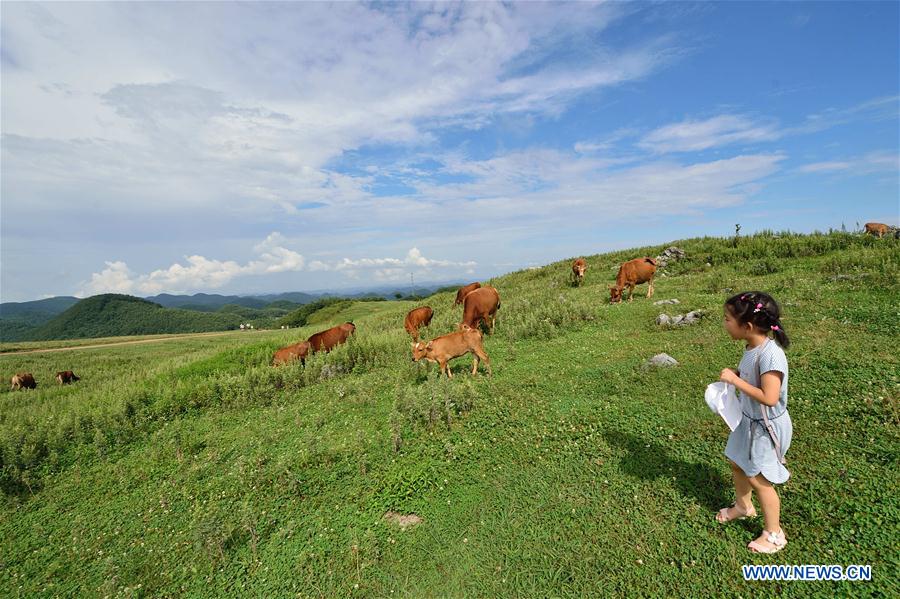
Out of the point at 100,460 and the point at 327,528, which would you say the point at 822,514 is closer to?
the point at 327,528

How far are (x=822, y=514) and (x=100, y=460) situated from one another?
13.7m

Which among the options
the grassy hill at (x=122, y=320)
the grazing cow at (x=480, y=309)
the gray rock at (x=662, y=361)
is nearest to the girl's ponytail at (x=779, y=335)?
the gray rock at (x=662, y=361)

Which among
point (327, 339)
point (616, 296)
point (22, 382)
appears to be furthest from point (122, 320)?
point (616, 296)

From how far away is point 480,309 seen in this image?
1541cm

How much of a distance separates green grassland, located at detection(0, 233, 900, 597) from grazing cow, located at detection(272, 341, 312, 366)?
262 cm

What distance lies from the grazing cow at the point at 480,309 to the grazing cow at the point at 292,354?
673cm

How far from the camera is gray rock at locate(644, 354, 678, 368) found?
330 inches

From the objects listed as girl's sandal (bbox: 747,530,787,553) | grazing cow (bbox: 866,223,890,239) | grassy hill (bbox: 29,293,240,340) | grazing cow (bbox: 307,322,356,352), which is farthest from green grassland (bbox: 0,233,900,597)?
grassy hill (bbox: 29,293,240,340)

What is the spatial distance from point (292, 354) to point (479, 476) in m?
11.5

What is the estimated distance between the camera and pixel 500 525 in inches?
201

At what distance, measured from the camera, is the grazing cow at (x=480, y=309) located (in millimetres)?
15320

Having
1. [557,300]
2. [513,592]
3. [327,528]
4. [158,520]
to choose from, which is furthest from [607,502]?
[557,300]

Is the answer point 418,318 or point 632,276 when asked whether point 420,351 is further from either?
point 632,276

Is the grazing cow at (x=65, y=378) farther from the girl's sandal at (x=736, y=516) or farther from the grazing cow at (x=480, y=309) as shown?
the girl's sandal at (x=736, y=516)
